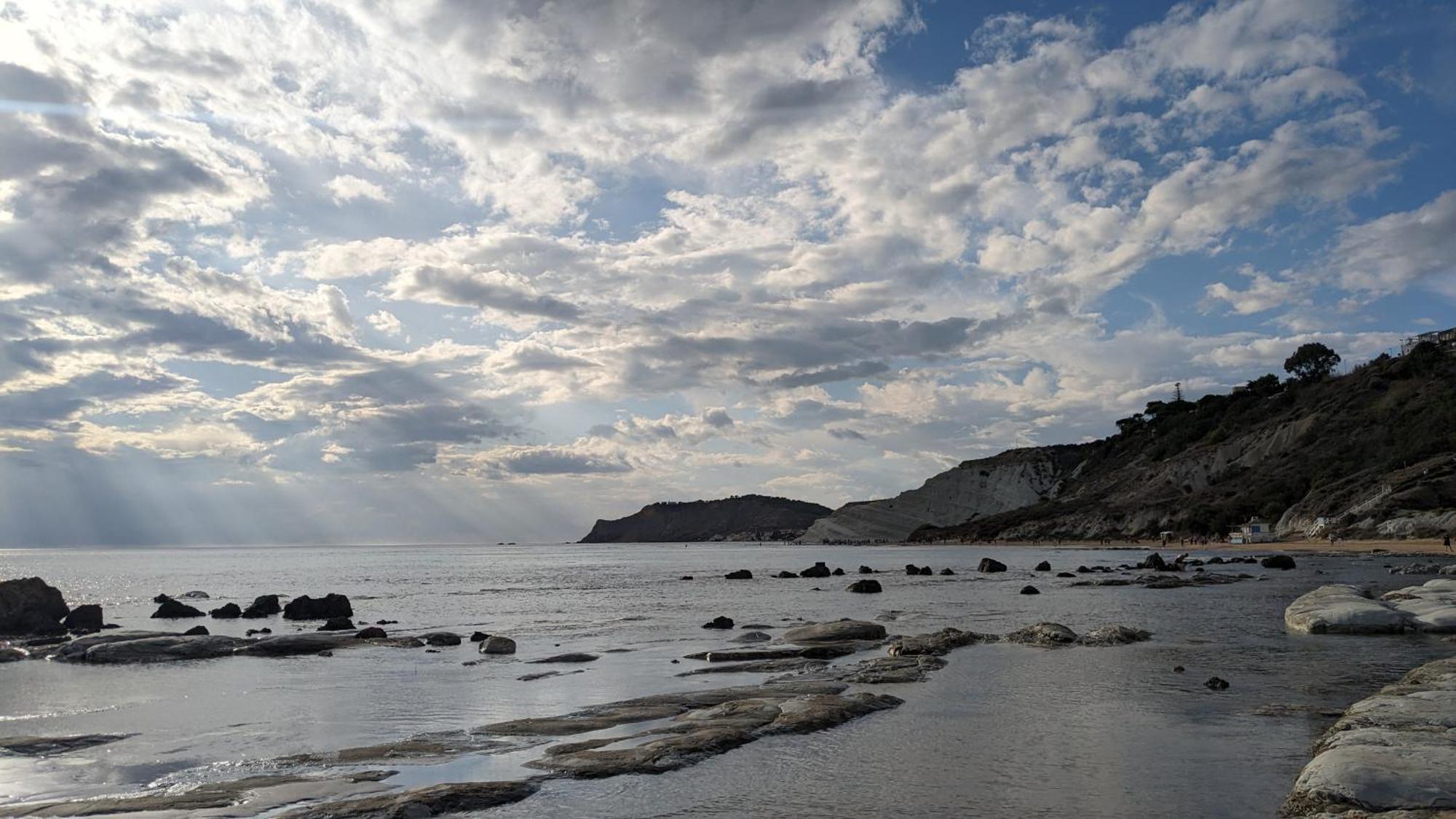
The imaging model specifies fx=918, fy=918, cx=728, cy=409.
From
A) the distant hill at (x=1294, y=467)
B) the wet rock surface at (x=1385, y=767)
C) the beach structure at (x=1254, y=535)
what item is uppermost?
the distant hill at (x=1294, y=467)

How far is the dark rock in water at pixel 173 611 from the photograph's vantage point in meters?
52.1

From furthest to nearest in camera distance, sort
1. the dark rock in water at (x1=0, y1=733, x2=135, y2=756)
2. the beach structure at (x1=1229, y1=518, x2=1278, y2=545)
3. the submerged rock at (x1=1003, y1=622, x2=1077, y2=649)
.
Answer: the beach structure at (x1=1229, y1=518, x2=1278, y2=545), the submerged rock at (x1=1003, y1=622, x2=1077, y2=649), the dark rock in water at (x1=0, y1=733, x2=135, y2=756)

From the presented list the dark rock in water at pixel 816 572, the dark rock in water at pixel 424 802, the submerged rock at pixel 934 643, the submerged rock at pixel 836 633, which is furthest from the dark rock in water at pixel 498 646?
the dark rock in water at pixel 816 572

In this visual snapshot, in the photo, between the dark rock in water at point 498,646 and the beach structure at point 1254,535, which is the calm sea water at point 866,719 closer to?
the dark rock in water at point 498,646

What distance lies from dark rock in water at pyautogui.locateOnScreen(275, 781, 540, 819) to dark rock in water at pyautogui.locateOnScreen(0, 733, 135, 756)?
836cm

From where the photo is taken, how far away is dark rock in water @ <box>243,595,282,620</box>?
5319cm

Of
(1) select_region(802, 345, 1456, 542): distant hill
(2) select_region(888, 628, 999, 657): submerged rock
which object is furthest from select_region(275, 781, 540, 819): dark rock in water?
(1) select_region(802, 345, 1456, 542): distant hill

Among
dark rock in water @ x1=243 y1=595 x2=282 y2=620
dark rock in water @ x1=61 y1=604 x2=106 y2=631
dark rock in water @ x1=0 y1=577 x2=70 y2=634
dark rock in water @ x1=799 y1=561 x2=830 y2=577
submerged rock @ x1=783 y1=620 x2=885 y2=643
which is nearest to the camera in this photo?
submerged rock @ x1=783 y1=620 x2=885 y2=643

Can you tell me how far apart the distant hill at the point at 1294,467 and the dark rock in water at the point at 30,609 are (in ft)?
339

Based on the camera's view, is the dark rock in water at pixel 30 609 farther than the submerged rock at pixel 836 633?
Yes

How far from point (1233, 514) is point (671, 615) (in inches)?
4303

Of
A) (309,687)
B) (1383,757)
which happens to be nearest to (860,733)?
(1383,757)

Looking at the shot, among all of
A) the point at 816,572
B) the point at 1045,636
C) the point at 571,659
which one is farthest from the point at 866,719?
the point at 816,572

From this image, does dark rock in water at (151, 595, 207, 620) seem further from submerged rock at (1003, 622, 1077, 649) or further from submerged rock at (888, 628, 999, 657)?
submerged rock at (1003, 622, 1077, 649)
